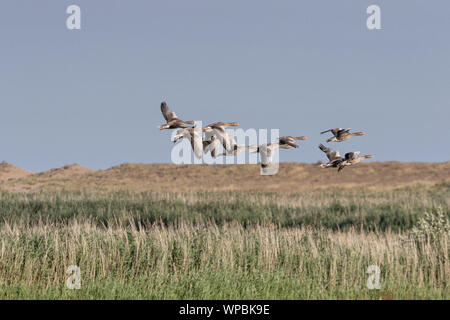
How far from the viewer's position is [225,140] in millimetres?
4781

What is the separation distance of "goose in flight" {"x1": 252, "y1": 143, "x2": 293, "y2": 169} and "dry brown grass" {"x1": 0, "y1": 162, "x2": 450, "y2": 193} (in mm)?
49266

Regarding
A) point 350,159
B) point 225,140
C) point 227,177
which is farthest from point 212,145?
point 227,177

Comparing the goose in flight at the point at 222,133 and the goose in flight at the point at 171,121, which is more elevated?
the goose in flight at the point at 171,121

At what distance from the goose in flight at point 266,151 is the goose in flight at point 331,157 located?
0.70 m

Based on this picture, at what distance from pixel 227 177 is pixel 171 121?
204 ft

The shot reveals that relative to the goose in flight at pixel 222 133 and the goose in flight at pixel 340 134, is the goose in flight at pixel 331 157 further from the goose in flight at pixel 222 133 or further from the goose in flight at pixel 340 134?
the goose in flight at pixel 222 133

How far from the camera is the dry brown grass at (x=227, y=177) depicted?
58.8 meters

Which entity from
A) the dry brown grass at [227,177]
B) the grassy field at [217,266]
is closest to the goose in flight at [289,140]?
the grassy field at [217,266]

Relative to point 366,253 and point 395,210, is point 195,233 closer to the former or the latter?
point 366,253

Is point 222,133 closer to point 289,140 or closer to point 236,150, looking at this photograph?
point 236,150

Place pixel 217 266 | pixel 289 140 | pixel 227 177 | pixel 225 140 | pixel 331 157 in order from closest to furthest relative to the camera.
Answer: pixel 225 140 < pixel 289 140 < pixel 331 157 < pixel 217 266 < pixel 227 177

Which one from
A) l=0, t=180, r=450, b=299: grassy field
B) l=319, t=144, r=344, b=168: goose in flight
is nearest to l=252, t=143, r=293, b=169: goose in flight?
l=319, t=144, r=344, b=168: goose in flight

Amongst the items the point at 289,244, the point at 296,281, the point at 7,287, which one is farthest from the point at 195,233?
the point at 7,287
